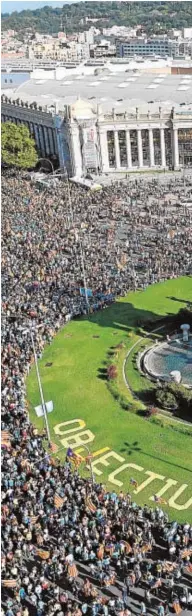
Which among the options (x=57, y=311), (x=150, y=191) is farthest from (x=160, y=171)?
(x=57, y=311)

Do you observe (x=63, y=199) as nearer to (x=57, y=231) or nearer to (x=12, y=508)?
(x=57, y=231)

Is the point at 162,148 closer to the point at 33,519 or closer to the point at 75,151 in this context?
the point at 75,151

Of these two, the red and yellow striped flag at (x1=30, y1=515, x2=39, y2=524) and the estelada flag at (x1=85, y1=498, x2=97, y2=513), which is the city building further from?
the red and yellow striped flag at (x1=30, y1=515, x2=39, y2=524)

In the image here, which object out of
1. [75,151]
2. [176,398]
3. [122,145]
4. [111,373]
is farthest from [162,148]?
[176,398]

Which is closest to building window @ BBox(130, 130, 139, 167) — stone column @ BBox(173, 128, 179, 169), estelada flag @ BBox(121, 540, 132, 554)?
stone column @ BBox(173, 128, 179, 169)

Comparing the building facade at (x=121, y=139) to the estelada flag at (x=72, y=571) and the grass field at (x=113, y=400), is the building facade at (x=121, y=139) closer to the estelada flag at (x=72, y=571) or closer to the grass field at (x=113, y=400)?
the grass field at (x=113, y=400)

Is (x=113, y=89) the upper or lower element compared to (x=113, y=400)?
upper
